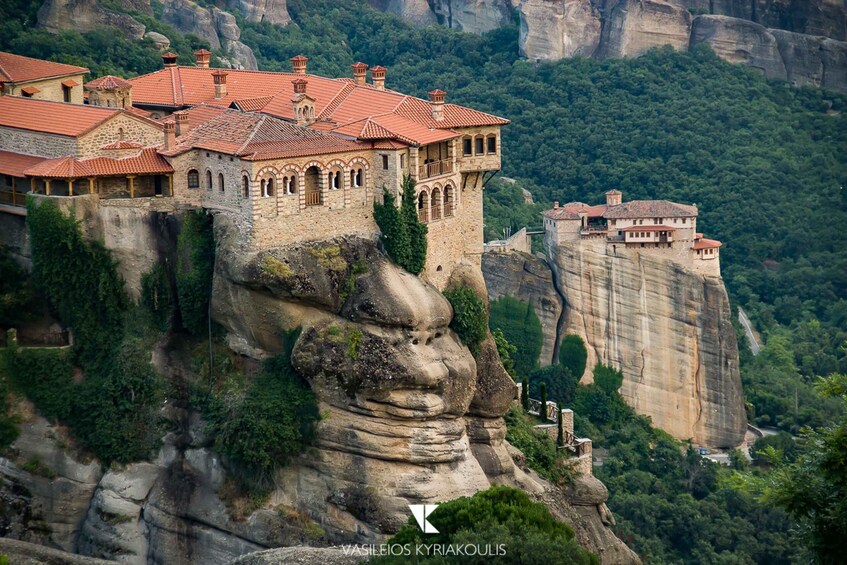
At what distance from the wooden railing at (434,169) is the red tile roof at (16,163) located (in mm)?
10888

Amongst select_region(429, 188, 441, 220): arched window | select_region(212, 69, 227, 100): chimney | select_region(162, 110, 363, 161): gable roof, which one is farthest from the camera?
select_region(212, 69, 227, 100): chimney

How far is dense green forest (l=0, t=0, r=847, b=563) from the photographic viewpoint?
8344 centimetres

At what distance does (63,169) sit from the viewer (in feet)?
184

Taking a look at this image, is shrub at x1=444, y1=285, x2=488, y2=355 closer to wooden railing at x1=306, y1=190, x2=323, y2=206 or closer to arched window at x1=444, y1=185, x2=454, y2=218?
arched window at x1=444, y1=185, x2=454, y2=218

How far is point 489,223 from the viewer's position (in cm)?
9756

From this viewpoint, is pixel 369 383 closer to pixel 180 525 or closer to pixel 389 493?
pixel 389 493

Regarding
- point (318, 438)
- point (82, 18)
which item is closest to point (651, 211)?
point (82, 18)

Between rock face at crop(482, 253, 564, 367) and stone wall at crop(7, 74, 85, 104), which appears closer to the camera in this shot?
stone wall at crop(7, 74, 85, 104)

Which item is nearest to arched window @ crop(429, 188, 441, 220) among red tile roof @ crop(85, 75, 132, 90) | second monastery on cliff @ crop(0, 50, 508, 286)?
second monastery on cliff @ crop(0, 50, 508, 286)

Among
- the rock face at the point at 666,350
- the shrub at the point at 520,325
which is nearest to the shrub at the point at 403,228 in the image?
the shrub at the point at 520,325

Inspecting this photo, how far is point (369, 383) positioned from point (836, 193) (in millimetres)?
66124

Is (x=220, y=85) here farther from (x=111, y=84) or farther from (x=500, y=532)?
(x=500, y=532)

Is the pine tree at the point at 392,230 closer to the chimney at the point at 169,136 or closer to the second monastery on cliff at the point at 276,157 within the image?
the second monastery on cliff at the point at 276,157

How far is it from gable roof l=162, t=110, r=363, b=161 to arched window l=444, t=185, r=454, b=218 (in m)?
3.55
